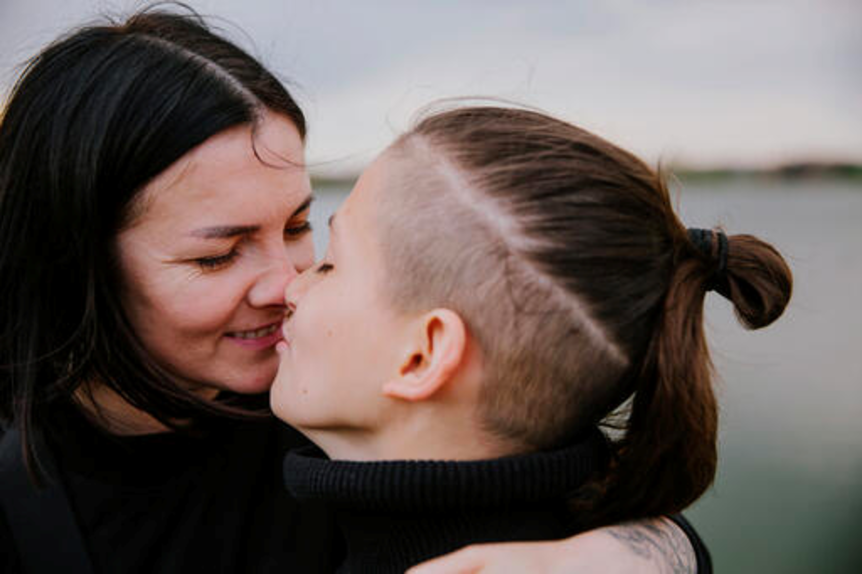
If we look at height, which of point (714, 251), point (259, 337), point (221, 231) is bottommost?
point (259, 337)

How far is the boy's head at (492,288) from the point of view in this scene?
116 cm

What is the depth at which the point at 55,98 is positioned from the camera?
1515 mm

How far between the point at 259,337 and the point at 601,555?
2.52 feet

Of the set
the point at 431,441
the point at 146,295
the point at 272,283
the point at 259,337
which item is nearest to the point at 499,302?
the point at 431,441

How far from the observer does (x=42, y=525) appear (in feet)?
4.63

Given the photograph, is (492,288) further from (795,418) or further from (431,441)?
(795,418)

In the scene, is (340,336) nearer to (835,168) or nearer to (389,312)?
(389,312)

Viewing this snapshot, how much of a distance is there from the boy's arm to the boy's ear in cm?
23

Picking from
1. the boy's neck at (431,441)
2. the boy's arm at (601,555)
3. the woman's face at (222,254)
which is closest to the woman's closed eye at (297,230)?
the woman's face at (222,254)

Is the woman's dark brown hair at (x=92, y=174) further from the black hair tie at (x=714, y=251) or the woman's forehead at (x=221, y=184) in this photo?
the black hair tie at (x=714, y=251)

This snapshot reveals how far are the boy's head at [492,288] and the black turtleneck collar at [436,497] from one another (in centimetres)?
7

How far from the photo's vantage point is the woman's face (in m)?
1.47

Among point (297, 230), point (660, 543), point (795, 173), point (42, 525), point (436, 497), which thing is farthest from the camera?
point (795, 173)

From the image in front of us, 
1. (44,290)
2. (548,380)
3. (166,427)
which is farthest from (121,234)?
(548,380)
